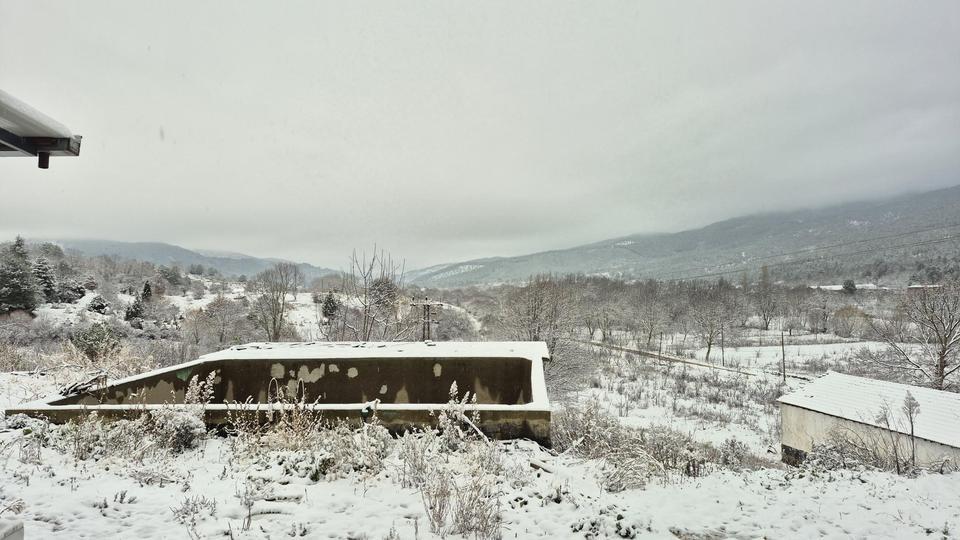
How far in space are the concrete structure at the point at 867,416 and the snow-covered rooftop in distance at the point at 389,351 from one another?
1272 centimetres

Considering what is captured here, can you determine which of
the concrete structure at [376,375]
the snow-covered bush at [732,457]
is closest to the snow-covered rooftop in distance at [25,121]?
the concrete structure at [376,375]

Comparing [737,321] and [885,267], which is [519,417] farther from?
[885,267]

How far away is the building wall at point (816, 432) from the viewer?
13.1m

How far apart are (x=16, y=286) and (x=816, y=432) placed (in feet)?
146

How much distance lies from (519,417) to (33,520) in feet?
12.8

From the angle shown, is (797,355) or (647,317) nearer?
(797,355)

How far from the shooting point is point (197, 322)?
34.5 meters

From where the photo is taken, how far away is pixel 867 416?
14.8 meters

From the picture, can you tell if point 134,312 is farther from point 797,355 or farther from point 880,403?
point 797,355

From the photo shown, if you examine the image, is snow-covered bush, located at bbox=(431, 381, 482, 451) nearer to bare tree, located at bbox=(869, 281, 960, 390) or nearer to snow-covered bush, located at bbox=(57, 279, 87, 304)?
bare tree, located at bbox=(869, 281, 960, 390)

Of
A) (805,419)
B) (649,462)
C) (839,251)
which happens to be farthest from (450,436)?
(839,251)

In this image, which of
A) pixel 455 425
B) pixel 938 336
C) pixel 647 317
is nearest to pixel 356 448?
pixel 455 425

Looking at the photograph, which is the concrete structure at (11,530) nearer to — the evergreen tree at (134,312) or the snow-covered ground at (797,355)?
A: the evergreen tree at (134,312)

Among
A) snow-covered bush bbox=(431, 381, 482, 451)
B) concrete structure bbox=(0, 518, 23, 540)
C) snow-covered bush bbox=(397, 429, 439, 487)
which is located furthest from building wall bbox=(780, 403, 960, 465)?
concrete structure bbox=(0, 518, 23, 540)
